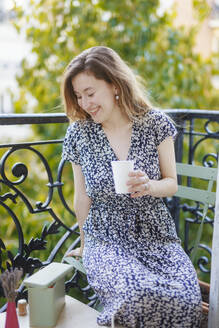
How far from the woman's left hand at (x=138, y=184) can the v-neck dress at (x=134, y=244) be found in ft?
0.43

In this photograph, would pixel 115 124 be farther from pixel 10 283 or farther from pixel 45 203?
pixel 10 283

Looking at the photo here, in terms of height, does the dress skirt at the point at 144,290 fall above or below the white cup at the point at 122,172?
below

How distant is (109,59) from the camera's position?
1808 mm

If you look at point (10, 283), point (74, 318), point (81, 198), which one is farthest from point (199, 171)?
point (10, 283)

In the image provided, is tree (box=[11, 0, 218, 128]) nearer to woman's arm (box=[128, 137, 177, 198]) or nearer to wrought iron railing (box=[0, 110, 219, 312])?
wrought iron railing (box=[0, 110, 219, 312])

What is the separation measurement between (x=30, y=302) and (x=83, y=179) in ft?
1.98

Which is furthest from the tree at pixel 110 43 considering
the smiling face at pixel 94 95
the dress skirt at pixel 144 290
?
the dress skirt at pixel 144 290

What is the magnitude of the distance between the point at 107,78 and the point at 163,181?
510 mm

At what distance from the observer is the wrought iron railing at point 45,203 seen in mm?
1882

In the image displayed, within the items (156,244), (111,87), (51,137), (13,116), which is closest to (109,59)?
(111,87)

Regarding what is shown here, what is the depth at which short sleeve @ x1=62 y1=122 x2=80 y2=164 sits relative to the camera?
1.90 metres

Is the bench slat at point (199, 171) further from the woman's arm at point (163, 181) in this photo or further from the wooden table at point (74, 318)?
the wooden table at point (74, 318)

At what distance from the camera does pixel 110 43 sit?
3240mm

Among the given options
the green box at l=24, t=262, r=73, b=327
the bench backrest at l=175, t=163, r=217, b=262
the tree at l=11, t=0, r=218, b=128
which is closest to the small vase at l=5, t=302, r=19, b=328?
the green box at l=24, t=262, r=73, b=327
